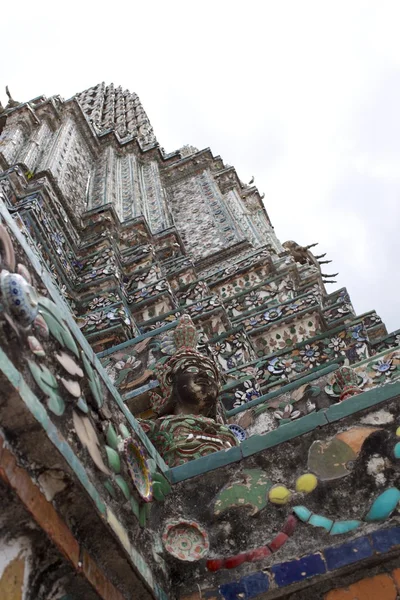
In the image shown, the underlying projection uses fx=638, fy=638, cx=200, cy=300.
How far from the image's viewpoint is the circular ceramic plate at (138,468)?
183cm

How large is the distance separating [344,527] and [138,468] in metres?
0.62

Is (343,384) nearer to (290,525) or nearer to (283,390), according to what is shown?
(283,390)

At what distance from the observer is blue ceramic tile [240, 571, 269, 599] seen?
5.86 feet

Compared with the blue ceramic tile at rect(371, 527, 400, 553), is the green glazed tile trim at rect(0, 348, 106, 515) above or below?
above

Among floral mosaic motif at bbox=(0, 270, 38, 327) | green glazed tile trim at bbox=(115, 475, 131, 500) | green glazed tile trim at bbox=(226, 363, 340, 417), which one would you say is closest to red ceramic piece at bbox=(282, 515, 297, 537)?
green glazed tile trim at bbox=(115, 475, 131, 500)

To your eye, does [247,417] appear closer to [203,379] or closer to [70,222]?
[203,379]

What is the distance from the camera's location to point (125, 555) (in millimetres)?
1619

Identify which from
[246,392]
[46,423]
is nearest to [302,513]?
[46,423]

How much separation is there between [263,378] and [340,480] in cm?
245

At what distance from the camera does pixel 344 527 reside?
1844 millimetres

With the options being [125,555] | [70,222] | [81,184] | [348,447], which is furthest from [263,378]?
[81,184]

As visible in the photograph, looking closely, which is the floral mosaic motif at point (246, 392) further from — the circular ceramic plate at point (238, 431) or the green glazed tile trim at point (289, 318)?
the green glazed tile trim at point (289, 318)

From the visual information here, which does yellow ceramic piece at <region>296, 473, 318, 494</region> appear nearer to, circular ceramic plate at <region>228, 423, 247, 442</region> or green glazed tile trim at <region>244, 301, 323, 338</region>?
circular ceramic plate at <region>228, 423, 247, 442</region>

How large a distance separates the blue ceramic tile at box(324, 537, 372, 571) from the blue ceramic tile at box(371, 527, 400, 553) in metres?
0.02
